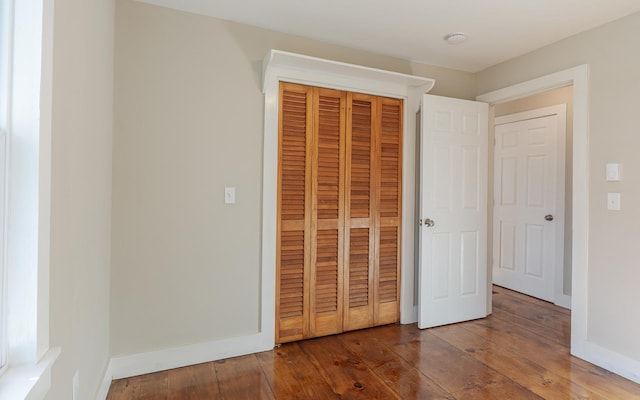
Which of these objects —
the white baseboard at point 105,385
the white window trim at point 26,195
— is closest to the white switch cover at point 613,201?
the white window trim at point 26,195

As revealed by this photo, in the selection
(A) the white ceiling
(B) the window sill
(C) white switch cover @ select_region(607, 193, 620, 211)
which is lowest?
(B) the window sill

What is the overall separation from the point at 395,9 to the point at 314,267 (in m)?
1.97

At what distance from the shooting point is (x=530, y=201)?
405 centimetres

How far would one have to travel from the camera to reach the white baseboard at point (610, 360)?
2.23 m

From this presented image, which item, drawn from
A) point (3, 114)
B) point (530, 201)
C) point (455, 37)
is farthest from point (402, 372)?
point (530, 201)

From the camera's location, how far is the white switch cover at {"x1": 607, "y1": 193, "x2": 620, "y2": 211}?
236 cm

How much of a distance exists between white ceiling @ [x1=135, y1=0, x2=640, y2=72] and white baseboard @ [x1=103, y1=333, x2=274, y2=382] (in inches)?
91.5

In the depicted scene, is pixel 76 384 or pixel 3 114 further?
pixel 76 384

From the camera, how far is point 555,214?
3773 mm

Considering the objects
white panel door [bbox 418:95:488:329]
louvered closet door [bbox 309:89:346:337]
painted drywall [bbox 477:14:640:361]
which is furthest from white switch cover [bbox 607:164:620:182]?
louvered closet door [bbox 309:89:346:337]

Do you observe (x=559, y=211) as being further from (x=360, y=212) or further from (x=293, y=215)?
(x=293, y=215)

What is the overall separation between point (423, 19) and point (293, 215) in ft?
5.63

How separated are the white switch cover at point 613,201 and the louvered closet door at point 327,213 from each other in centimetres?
192

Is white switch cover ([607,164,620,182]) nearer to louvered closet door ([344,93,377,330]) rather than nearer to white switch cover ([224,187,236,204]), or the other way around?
louvered closet door ([344,93,377,330])
